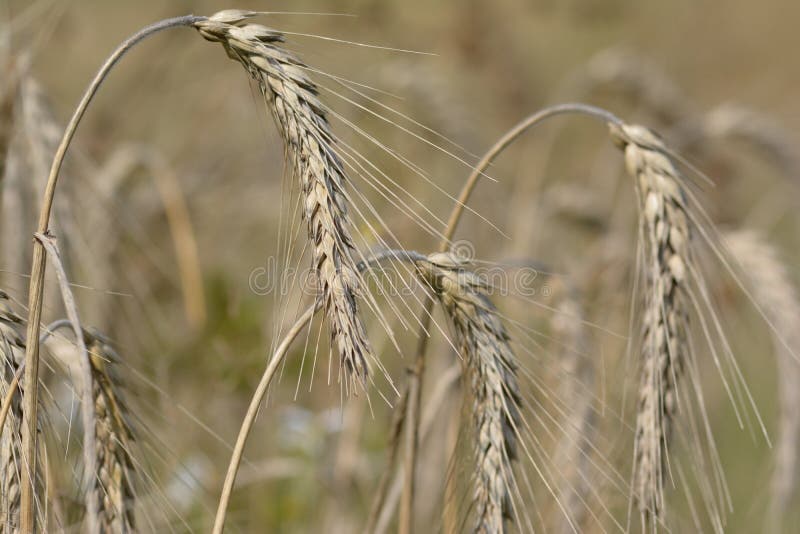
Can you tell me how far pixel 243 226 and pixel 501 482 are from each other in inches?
95.9

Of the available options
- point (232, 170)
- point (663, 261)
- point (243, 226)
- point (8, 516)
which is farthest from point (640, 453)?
point (232, 170)

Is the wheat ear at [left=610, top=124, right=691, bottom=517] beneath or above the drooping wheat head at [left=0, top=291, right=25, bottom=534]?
above

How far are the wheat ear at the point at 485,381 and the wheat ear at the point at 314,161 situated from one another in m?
0.19

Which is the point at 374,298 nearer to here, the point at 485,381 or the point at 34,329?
the point at 485,381

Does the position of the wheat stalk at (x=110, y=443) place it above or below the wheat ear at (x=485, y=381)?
below

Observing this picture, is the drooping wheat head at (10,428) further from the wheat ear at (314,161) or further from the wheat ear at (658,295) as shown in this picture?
the wheat ear at (658,295)

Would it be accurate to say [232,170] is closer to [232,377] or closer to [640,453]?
[232,377]

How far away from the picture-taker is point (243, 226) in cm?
333

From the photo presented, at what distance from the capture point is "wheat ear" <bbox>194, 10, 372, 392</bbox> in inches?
33.8

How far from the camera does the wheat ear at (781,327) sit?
6.49 ft

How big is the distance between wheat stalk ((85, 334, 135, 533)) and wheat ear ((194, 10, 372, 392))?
0.99 ft

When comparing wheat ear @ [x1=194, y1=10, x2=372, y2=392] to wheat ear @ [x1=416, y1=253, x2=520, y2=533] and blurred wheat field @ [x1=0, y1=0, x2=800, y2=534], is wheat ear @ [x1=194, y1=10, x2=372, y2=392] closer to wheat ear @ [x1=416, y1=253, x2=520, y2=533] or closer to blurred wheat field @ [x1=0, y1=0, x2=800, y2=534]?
blurred wheat field @ [x1=0, y1=0, x2=800, y2=534]

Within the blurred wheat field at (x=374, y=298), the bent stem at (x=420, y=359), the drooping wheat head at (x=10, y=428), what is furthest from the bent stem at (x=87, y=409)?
the bent stem at (x=420, y=359)

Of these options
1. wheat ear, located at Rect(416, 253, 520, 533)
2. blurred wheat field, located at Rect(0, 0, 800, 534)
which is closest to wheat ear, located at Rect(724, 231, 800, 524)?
blurred wheat field, located at Rect(0, 0, 800, 534)
